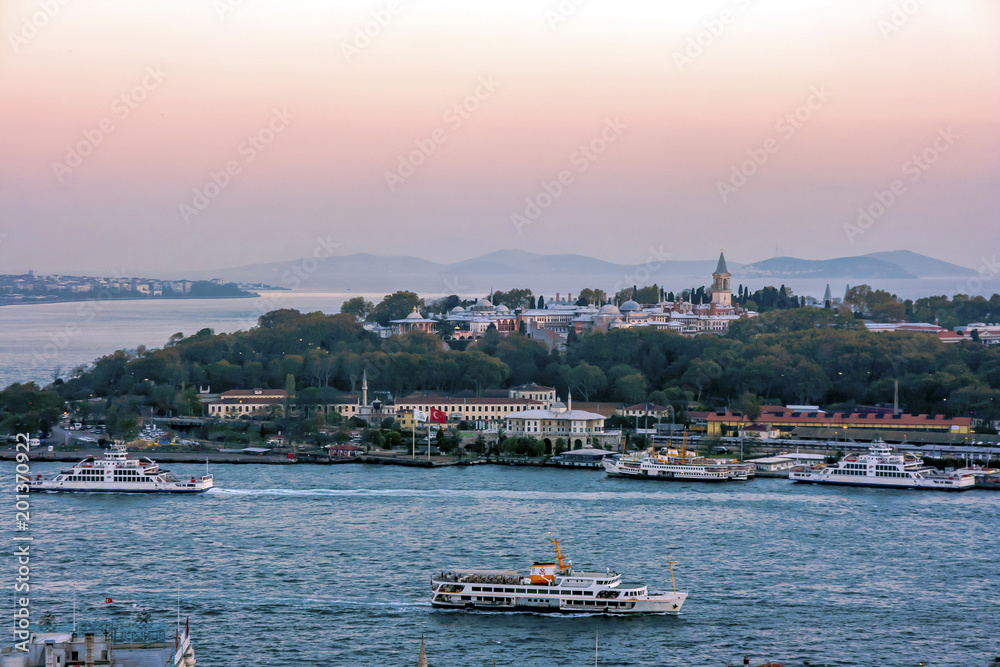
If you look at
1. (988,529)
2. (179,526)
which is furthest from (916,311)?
(179,526)

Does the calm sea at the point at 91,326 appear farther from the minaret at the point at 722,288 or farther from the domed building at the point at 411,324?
the minaret at the point at 722,288

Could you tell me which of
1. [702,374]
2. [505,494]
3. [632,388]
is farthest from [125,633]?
[702,374]

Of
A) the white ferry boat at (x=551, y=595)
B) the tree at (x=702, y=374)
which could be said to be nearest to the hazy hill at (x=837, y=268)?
the tree at (x=702, y=374)

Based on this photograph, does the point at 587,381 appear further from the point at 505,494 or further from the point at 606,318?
the point at 606,318

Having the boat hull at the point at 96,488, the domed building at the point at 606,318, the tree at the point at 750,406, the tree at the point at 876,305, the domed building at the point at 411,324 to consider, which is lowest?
the boat hull at the point at 96,488

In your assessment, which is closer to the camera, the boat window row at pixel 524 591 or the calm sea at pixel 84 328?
the boat window row at pixel 524 591

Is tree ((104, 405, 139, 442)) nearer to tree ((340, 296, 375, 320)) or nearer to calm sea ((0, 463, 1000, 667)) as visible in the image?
calm sea ((0, 463, 1000, 667))
